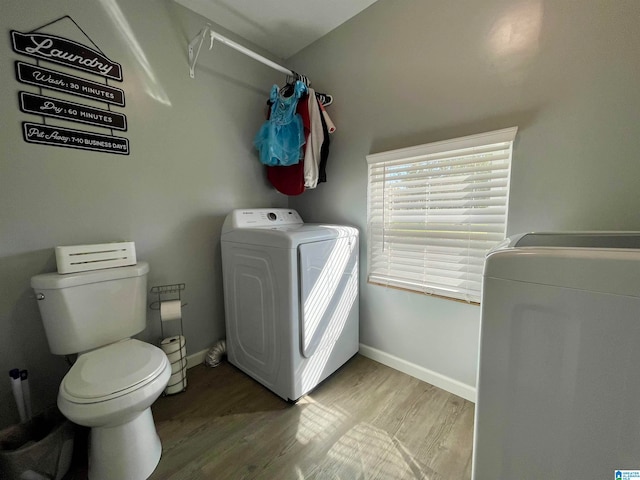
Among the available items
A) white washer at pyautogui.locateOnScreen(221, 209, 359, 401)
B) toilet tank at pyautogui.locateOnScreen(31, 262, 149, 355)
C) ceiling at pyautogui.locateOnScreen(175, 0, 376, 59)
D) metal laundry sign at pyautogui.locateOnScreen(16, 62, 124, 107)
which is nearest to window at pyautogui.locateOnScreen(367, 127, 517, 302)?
white washer at pyautogui.locateOnScreen(221, 209, 359, 401)

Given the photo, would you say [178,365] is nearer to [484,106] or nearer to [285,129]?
[285,129]

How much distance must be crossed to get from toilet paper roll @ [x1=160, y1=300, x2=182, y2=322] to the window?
1.33 m

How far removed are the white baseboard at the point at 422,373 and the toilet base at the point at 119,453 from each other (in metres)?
1.43

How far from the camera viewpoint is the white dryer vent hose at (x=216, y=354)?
190 centimetres

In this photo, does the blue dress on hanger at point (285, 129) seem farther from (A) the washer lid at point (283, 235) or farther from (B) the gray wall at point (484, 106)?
(A) the washer lid at point (283, 235)

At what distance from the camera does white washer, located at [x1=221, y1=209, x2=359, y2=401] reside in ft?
4.67

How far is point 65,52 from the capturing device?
1302 mm

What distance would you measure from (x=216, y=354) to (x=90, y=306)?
3.00 ft

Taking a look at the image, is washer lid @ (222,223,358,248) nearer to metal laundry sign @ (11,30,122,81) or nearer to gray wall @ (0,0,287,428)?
gray wall @ (0,0,287,428)

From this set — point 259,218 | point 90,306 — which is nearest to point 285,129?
point 259,218

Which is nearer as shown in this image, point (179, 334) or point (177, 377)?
point (177, 377)

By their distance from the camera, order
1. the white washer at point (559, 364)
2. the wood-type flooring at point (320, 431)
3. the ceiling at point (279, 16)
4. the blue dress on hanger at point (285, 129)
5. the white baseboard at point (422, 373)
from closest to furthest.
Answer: the white washer at point (559, 364) < the wood-type flooring at point (320, 431) < the white baseboard at point (422, 373) < the ceiling at point (279, 16) < the blue dress on hanger at point (285, 129)

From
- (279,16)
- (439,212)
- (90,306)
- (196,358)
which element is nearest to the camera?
(90,306)

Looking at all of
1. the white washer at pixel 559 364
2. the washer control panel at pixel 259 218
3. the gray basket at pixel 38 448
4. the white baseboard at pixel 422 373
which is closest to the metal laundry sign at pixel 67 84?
the washer control panel at pixel 259 218
